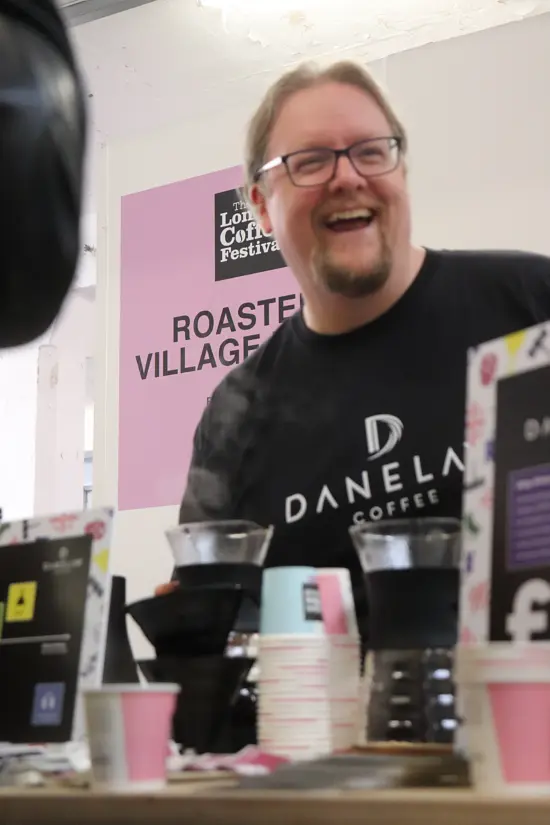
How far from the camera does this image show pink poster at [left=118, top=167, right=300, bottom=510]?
2162 millimetres

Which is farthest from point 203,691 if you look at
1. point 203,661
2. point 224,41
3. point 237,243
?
point 224,41

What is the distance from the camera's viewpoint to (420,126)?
1991 millimetres

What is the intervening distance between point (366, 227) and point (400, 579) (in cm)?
91

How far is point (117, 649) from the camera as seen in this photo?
106 cm

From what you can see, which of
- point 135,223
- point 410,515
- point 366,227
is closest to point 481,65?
point 366,227

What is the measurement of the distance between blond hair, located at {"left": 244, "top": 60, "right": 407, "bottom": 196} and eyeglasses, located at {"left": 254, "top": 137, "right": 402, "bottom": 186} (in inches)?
1.3

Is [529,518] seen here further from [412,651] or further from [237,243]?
[237,243]

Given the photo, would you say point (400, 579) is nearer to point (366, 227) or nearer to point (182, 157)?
point (366, 227)

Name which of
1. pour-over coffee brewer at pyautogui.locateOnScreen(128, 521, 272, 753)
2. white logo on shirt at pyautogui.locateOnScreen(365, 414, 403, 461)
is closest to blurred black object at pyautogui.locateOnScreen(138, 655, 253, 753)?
pour-over coffee brewer at pyautogui.locateOnScreen(128, 521, 272, 753)

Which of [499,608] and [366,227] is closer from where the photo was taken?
[499,608]

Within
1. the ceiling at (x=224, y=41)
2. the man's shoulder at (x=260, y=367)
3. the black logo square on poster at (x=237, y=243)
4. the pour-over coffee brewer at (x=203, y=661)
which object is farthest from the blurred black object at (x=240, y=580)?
the ceiling at (x=224, y=41)

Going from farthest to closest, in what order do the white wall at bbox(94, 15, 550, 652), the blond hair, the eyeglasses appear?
the white wall at bbox(94, 15, 550, 652), the blond hair, the eyeglasses

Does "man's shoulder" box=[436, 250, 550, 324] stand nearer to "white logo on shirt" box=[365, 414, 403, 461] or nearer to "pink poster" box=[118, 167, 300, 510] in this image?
"white logo on shirt" box=[365, 414, 403, 461]

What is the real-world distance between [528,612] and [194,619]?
30 cm
